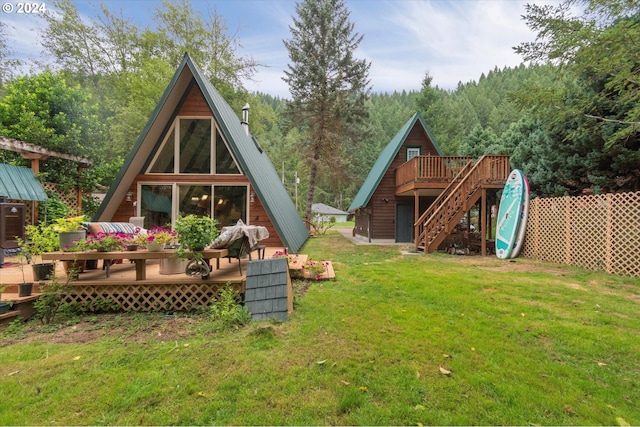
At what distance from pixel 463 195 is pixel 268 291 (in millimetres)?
8315

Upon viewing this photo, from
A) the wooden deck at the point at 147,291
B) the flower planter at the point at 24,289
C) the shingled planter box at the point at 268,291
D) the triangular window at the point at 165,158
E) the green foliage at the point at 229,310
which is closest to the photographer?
the green foliage at the point at 229,310

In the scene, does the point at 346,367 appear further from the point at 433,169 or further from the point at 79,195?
the point at 79,195

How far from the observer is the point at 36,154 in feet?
27.9

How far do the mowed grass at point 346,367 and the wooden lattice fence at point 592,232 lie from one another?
2.96 meters

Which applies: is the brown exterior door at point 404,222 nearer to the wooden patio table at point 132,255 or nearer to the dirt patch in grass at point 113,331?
the wooden patio table at point 132,255

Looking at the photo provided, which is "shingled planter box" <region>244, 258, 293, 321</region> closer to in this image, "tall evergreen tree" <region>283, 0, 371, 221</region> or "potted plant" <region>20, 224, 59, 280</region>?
"potted plant" <region>20, 224, 59, 280</region>

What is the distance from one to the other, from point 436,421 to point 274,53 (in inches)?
898

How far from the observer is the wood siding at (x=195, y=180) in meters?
8.73

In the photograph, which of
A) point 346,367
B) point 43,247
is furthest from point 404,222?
point 43,247

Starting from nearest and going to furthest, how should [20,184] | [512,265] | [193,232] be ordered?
1. [193,232]
2. [512,265]
3. [20,184]

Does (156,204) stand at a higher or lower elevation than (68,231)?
higher

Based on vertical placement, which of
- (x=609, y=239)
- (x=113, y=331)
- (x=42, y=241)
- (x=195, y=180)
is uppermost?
(x=195, y=180)

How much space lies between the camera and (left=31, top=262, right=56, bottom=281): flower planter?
408 centimetres

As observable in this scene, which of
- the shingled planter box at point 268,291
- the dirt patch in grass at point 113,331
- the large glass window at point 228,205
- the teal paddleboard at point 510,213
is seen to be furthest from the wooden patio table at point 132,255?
the teal paddleboard at point 510,213
